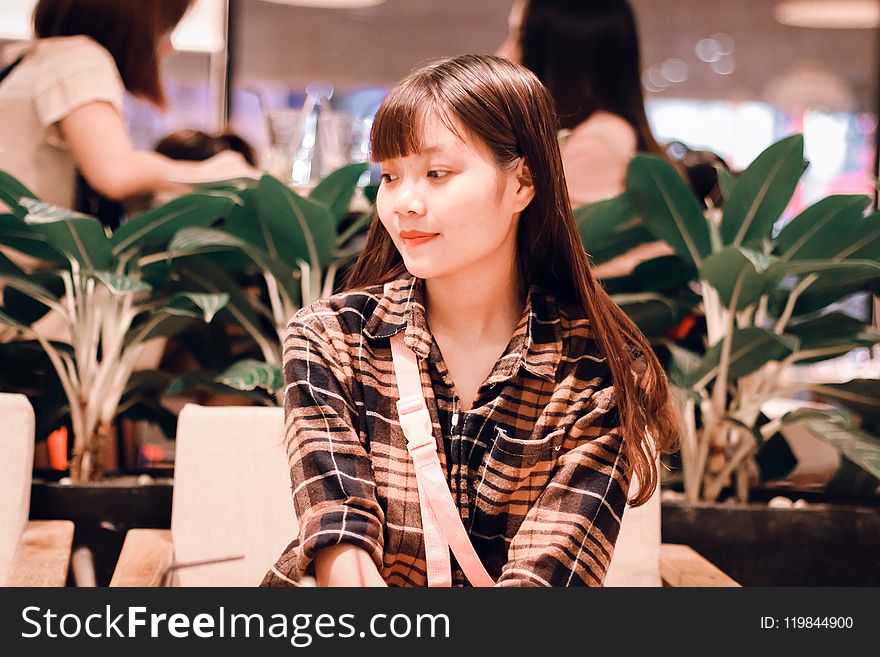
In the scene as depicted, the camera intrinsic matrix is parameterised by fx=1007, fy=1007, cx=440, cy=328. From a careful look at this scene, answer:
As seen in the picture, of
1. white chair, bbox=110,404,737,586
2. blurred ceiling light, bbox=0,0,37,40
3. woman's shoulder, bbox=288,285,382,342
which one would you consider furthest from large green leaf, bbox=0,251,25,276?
blurred ceiling light, bbox=0,0,37,40

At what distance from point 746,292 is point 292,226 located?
93 cm

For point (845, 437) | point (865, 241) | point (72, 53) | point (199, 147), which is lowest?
point (845, 437)

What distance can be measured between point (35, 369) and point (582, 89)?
1.49 metres

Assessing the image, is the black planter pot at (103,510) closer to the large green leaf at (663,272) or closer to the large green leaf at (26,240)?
the large green leaf at (26,240)

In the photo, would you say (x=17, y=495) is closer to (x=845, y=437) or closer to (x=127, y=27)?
(x=127, y=27)

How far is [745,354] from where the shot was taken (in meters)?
2.07

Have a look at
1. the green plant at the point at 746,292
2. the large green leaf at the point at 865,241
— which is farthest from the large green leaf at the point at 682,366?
the large green leaf at the point at 865,241

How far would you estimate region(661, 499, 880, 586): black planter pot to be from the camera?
2123 millimetres

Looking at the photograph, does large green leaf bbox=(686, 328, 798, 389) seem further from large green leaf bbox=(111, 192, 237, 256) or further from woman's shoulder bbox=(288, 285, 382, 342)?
large green leaf bbox=(111, 192, 237, 256)

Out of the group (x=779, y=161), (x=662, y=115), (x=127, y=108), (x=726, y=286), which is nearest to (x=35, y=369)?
(x=726, y=286)

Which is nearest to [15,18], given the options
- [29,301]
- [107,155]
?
[107,155]

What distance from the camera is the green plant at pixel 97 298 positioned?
2.01 m

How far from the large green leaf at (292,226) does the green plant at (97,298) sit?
0.09 m

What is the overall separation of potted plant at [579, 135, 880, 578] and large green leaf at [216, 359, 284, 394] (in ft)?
2.34
